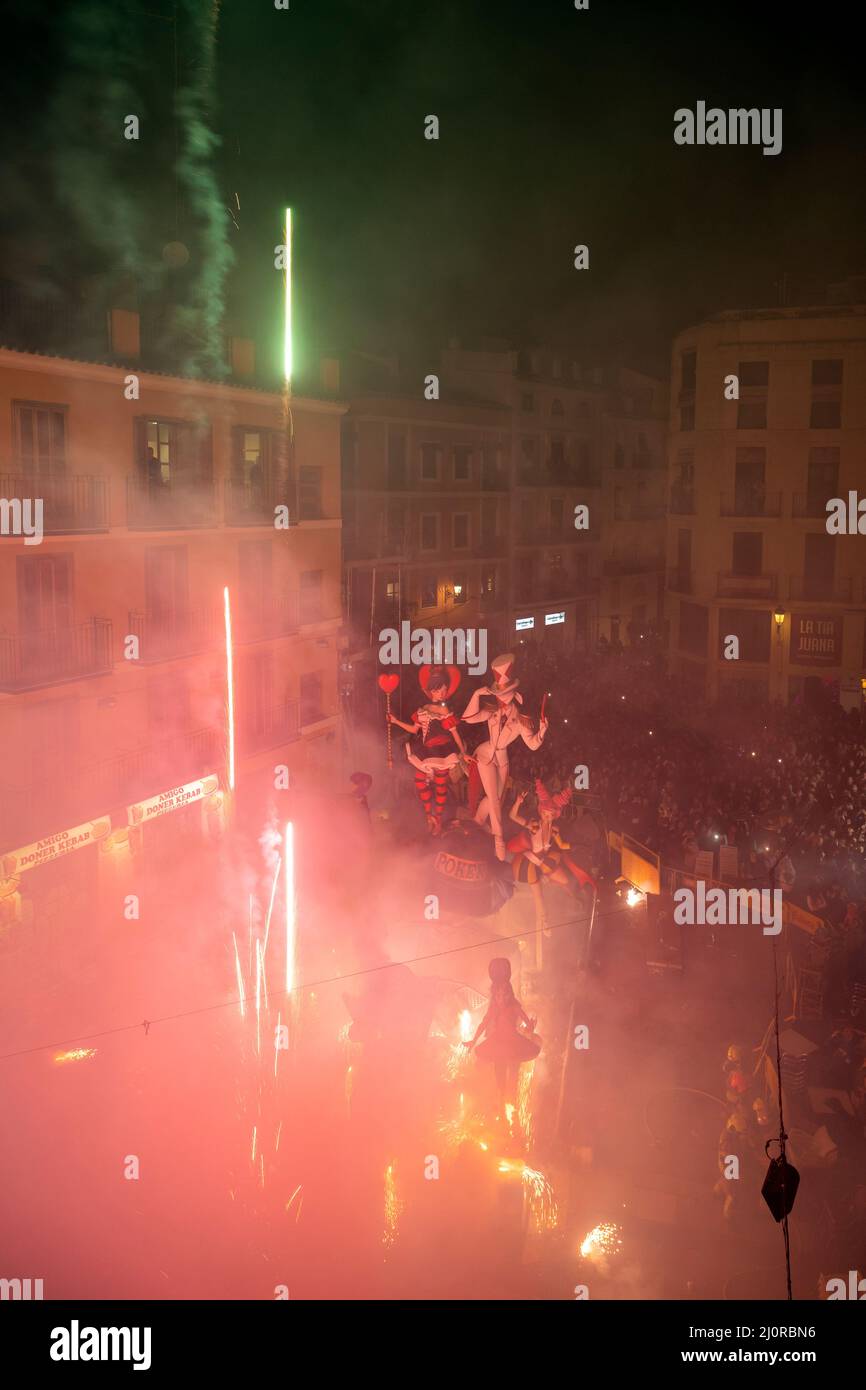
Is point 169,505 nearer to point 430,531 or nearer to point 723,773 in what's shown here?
point 723,773

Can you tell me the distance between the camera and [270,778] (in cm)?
2180

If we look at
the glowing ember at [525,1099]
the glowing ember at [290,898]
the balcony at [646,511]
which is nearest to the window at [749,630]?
the balcony at [646,511]

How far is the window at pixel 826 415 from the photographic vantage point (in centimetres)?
2877

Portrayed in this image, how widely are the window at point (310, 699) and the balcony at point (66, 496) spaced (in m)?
6.69

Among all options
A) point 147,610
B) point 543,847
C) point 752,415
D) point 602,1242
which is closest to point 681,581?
point 752,415

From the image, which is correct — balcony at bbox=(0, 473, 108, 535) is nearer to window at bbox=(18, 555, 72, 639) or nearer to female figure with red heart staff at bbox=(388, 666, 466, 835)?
window at bbox=(18, 555, 72, 639)

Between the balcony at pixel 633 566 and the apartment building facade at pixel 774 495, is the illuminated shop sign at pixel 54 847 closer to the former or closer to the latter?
the apartment building facade at pixel 774 495

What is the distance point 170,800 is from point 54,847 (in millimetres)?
2730

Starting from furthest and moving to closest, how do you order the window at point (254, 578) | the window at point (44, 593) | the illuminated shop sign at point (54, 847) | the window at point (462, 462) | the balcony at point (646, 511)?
1. the balcony at point (646, 511)
2. the window at point (462, 462)
3. the window at point (254, 578)
4. the window at point (44, 593)
5. the illuminated shop sign at point (54, 847)

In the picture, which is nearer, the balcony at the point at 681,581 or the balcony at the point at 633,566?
the balcony at the point at 681,581

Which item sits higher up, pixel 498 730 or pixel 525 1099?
pixel 498 730

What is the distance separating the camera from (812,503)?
96.4ft

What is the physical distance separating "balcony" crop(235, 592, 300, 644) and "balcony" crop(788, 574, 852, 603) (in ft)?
48.8

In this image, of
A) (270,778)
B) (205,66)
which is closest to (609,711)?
(270,778)
